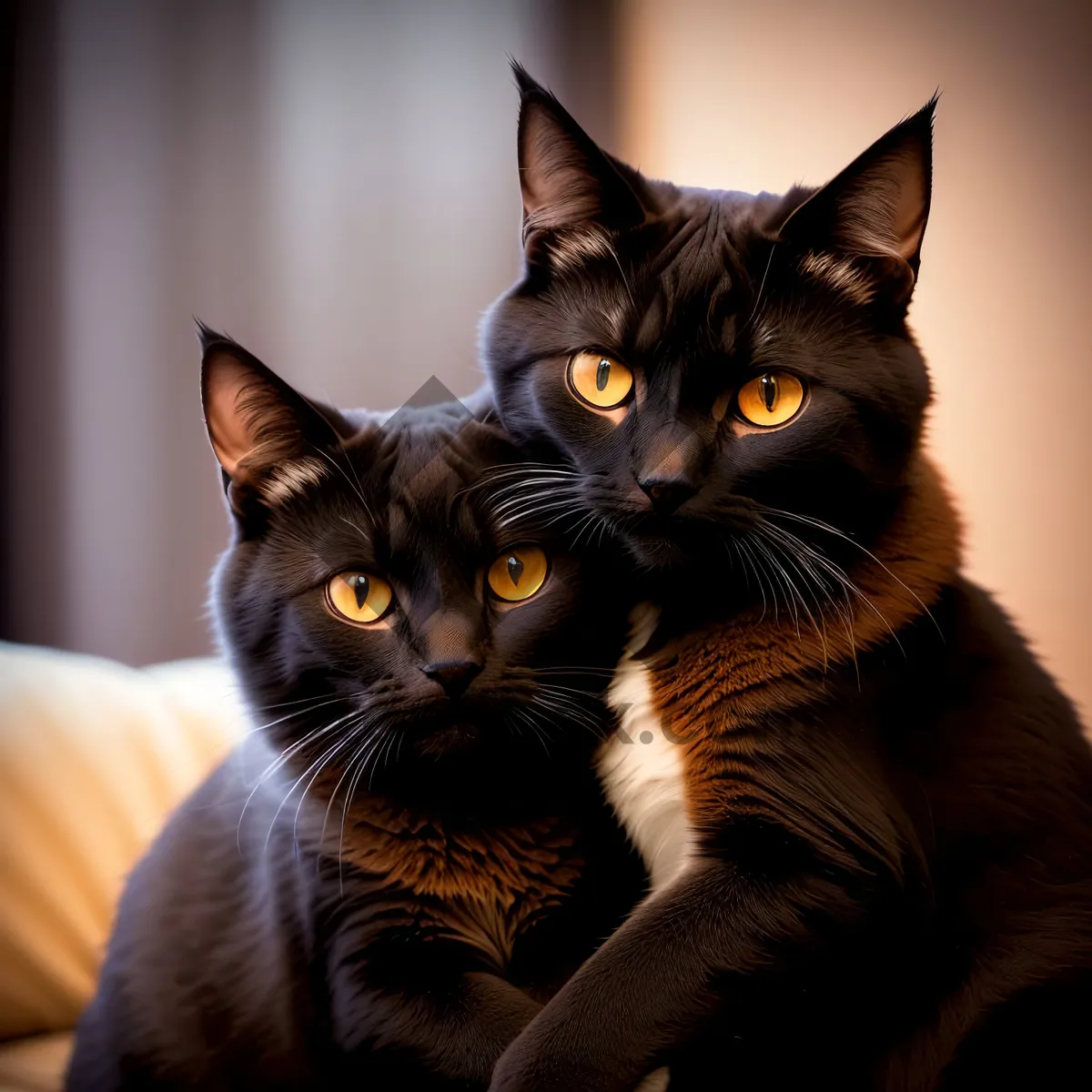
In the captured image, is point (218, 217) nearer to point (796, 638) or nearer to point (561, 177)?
point (561, 177)

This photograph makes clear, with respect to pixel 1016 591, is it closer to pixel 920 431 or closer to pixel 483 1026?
pixel 920 431

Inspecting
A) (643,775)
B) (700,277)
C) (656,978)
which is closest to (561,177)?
(700,277)

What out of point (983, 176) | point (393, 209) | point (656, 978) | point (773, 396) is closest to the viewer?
point (656, 978)

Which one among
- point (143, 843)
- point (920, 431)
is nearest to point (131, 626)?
point (143, 843)

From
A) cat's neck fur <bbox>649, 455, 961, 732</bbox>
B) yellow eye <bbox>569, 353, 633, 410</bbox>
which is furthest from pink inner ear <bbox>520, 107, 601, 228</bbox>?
cat's neck fur <bbox>649, 455, 961, 732</bbox>

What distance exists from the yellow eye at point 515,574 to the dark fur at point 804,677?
7 cm

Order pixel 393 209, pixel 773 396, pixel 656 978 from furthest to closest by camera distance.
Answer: pixel 393 209 → pixel 773 396 → pixel 656 978

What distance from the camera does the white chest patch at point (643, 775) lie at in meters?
0.77

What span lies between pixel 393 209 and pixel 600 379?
390mm

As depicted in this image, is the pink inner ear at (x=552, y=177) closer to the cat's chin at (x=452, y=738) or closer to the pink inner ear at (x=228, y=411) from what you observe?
the pink inner ear at (x=228, y=411)

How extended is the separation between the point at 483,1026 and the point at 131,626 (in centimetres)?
68

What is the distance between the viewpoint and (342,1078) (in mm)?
714

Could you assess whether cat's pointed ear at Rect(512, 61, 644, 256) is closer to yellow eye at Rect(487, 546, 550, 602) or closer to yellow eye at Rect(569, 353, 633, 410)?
yellow eye at Rect(569, 353, 633, 410)

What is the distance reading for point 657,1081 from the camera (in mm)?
680
